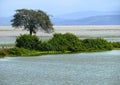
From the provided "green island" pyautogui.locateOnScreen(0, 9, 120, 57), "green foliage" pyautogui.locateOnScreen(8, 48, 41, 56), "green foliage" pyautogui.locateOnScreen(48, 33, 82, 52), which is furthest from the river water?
"green foliage" pyautogui.locateOnScreen(48, 33, 82, 52)

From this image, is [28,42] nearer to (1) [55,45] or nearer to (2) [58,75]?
(1) [55,45]

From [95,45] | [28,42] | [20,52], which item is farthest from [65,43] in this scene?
[20,52]

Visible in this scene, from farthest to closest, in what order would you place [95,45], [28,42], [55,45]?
[95,45] < [55,45] < [28,42]

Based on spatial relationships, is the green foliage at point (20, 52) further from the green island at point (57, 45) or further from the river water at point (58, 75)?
the river water at point (58, 75)

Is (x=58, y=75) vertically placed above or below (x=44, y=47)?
below

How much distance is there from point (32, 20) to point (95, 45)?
33.1 m

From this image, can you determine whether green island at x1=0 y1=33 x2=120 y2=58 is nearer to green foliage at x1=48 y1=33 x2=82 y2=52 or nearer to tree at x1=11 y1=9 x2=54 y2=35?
green foliage at x1=48 y1=33 x2=82 y2=52

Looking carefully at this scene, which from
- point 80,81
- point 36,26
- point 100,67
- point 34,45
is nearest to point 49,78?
point 80,81

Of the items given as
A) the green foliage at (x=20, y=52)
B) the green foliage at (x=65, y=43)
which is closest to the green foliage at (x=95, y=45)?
the green foliage at (x=65, y=43)

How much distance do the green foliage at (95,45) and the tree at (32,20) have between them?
29756mm

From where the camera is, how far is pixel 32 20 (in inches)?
4400

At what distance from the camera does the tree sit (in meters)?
110

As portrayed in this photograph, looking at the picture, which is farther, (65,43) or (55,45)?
(65,43)

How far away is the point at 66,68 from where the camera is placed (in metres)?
50.3
